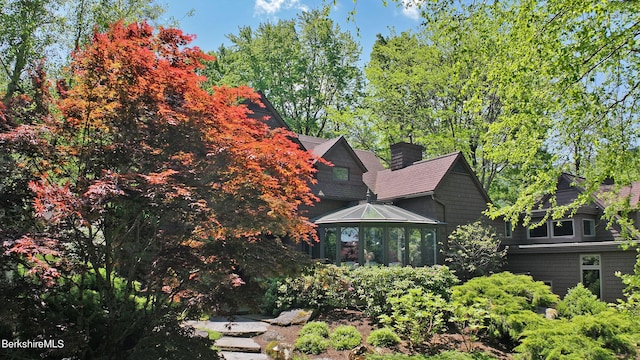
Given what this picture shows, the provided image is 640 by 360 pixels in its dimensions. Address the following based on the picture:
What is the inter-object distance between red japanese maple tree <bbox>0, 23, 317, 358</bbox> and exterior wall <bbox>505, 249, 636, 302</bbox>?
14246 millimetres

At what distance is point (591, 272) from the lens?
15.6 metres

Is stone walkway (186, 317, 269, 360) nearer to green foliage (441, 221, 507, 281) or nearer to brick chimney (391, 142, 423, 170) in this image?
green foliage (441, 221, 507, 281)

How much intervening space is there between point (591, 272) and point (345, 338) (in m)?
Result: 11.8

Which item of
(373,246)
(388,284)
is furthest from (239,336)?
(373,246)

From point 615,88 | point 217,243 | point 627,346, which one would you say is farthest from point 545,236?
point 217,243

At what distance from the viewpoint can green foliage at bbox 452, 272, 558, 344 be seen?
8844 mm

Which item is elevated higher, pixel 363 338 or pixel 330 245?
pixel 330 245

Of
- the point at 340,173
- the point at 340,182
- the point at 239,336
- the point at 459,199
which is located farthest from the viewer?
the point at 340,173

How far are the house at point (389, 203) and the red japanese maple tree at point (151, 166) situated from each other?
838 centimetres

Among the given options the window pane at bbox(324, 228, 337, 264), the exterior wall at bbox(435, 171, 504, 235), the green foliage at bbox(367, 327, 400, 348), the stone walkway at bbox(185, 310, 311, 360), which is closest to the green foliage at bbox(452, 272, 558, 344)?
the green foliage at bbox(367, 327, 400, 348)

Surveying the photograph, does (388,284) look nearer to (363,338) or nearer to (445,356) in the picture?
A: (363,338)

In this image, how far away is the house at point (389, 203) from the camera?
14188 millimetres

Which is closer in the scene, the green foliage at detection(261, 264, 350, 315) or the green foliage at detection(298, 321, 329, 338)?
the green foliage at detection(298, 321, 329, 338)

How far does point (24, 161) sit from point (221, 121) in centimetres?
221
